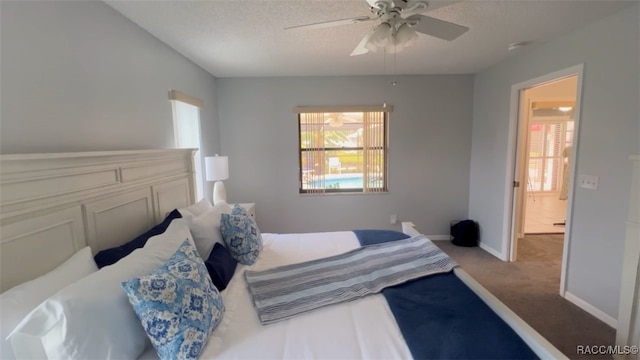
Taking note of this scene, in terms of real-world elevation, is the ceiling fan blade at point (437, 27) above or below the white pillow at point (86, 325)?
above

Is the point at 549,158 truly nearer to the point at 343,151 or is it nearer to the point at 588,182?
the point at 588,182

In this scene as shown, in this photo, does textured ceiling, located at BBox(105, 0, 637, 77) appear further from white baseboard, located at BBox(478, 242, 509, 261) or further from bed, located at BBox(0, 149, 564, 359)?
white baseboard, located at BBox(478, 242, 509, 261)

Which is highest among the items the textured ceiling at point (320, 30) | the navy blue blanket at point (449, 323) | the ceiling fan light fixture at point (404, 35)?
the textured ceiling at point (320, 30)

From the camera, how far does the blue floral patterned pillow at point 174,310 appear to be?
3.48ft

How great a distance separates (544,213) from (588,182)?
3.88 meters

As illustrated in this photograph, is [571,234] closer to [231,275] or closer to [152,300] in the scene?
[231,275]

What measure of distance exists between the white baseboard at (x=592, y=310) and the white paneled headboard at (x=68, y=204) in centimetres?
353

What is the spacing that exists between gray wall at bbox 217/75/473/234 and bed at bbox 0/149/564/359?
7.25ft

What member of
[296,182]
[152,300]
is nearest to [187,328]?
[152,300]

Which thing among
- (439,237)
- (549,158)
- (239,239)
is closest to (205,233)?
(239,239)

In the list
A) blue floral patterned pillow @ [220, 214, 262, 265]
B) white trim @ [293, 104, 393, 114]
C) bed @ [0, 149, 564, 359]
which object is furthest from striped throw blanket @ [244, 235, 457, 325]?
white trim @ [293, 104, 393, 114]

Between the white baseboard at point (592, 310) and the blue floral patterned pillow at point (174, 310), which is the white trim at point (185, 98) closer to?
the blue floral patterned pillow at point (174, 310)

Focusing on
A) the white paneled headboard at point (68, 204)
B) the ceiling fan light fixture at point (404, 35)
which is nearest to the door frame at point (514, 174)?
the ceiling fan light fixture at point (404, 35)

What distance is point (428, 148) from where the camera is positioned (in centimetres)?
411
